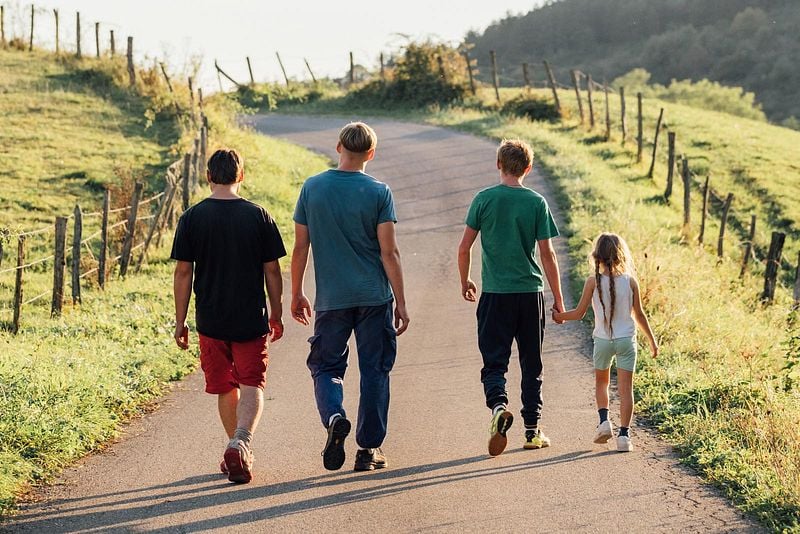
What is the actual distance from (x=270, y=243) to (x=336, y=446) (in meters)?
1.29

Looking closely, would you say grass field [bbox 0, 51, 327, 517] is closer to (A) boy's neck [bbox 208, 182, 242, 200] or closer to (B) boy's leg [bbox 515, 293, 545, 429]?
(A) boy's neck [bbox 208, 182, 242, 200]

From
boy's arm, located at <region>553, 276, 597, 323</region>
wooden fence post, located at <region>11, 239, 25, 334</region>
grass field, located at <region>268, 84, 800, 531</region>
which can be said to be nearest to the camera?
grass field, located at <region>268, 84, 800, 531</region>

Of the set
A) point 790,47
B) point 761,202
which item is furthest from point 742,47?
point 761,202

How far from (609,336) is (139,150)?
22.6 m

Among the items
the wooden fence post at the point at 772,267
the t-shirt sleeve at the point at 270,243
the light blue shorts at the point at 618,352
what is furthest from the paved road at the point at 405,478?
the wooden fence post at the point at 772,267

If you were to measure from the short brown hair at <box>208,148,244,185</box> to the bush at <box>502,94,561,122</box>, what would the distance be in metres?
29.5

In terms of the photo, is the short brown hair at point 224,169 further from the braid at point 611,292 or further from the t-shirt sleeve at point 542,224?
the braid at point 611,292

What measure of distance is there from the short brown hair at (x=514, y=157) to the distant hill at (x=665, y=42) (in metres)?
75.8

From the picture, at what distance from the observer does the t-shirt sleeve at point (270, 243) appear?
6.40 m

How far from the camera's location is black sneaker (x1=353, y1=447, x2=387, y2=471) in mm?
6566

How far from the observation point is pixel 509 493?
20.1 feet

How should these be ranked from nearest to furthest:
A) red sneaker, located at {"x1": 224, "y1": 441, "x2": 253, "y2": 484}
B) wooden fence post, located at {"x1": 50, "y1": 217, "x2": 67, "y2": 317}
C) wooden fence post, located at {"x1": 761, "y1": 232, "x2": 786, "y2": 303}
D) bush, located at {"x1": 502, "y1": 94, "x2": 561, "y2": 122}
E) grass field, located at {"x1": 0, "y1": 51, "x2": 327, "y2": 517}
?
red sneaker, located at {"x1": 224, "y1": 441, "x2": 253, "y2": 484}, grass field, located at {"x1": 0, "y1": 51, "x2": 327, "y2": 517}, wooden fence post, located at {"x1": 50, "y1": 217, "x2": 67, "y2": 317}, wooden fence post, located at {"x1": 761, "y1": 232, "x2": 786, "y2": 303}, bush, located at {"x1": 502, "y1": 94, "x2": 561, "y2": 122}

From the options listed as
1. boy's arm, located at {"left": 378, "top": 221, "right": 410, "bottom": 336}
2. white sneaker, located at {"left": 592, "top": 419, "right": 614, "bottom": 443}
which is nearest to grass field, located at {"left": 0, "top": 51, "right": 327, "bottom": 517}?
boy's arm, located at {"left": 378, "top": 221, "right": 410, "bottom": 336}

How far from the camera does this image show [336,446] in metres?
6.21
